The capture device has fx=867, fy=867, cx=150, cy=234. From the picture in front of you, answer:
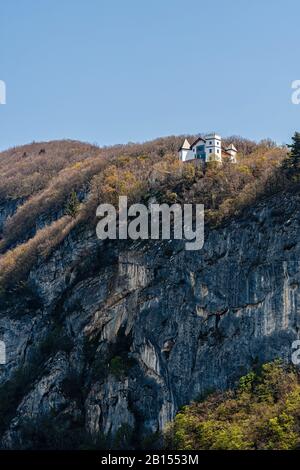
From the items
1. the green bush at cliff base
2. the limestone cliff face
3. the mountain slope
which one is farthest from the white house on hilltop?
the green bush at cliff base

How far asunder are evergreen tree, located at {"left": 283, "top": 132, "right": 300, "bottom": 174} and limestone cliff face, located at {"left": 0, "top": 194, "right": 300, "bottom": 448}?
3.11m

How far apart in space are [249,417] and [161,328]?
11210mm

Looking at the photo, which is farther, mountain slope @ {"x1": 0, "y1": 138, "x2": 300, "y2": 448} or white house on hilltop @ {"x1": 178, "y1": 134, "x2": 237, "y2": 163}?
white house on hilltop @ {"x1": 178, "y1": 134, "x2": 237, "y2": 163}

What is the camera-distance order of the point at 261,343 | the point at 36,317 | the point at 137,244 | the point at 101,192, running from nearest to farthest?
the point at 261,343, the point at 137,244, the point at 36,317, the point at 101,192

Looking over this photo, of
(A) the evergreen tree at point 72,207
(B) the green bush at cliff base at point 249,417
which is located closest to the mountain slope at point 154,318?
(B) the green bush at cliff base at point 249,417

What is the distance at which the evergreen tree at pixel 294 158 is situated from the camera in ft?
206

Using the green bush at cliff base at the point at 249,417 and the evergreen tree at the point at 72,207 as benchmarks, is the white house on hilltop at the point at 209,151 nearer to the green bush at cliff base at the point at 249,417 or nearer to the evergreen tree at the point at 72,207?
the evergreen tree at the point at 72,207

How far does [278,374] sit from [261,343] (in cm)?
296

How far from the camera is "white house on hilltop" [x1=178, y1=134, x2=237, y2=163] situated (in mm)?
74438

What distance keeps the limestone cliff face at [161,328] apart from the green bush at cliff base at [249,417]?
1.68 m

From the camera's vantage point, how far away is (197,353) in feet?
193

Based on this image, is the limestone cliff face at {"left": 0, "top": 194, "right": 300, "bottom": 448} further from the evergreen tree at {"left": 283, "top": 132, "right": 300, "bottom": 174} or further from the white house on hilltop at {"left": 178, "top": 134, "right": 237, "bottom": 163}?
the white house on hilltop at {"left": 178, "top": 134, "right": 237, "bottom": 163}
